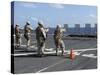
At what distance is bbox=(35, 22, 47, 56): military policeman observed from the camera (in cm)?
574

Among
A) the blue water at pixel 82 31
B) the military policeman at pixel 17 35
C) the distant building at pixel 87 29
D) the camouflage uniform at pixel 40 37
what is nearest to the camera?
the military policeman at pixel 17 35

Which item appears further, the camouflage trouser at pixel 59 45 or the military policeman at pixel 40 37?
the camouflage trouser at pixel 59 45

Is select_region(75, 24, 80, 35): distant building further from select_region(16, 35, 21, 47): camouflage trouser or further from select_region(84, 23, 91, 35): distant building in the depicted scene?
select_region(16, 35, 21, 47): camouflage trouser

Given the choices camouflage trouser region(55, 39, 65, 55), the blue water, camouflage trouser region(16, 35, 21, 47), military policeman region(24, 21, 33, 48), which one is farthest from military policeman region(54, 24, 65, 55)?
camouflage trouser region(16, 35, 21, 47)

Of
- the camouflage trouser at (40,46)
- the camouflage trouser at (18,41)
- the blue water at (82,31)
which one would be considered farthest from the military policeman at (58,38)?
→ the camouflage trouser at (18,41)

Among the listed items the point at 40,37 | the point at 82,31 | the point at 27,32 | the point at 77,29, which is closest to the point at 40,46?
the point at 40,37

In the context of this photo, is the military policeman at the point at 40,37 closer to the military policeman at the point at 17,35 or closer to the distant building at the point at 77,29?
the military policeman at the point at 17,35

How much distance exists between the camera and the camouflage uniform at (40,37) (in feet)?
18.8

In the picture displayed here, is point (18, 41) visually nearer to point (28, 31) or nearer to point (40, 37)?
point (28, 31)

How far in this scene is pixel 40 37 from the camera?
5785 millimetres

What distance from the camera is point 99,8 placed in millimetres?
6395

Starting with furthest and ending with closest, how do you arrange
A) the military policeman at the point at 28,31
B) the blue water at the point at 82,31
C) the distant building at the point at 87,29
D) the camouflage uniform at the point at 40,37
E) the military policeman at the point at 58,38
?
the distant building at the point at 87,29
the blue water at the point at 82,31
the military policeman at the point at 58,38
the camouflage uniform at the point at 40,37
the military policeman at the point at 28,31

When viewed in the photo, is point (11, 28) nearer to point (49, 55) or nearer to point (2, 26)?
point (2, 26)

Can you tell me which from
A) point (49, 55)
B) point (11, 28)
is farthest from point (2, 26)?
point (49, 55)
